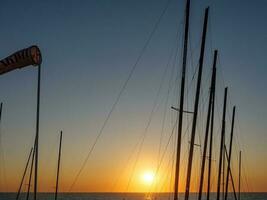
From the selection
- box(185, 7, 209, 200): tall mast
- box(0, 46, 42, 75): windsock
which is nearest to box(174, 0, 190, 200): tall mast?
box(185, 7, 209, 200): tall mast

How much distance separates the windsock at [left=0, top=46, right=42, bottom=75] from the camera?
2044cm

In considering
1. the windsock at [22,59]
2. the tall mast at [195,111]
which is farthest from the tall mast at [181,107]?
the windsock at [22,59]

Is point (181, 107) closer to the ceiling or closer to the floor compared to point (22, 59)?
closer to the floor

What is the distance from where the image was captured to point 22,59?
68.0ft

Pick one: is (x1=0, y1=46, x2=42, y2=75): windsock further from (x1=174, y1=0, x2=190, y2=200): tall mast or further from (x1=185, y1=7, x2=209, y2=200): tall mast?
(x1=185, y1=7, x2=209, y2=200): tall mast

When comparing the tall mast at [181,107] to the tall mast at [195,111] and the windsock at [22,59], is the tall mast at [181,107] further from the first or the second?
the windsock at [22,59]

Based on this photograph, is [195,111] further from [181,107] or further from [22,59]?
[22,59]

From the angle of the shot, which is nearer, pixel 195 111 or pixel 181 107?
pixel 181 107

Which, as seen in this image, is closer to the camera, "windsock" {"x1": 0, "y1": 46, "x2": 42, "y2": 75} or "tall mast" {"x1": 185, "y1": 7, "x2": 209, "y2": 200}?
"windsock" {"x1": 0, "y1": 46, "x2": 42, "y2": 75}

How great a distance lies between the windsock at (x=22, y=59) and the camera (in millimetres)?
20438

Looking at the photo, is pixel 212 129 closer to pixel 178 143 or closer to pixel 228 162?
pixel 228 162

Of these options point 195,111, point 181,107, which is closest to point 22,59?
point 181,107

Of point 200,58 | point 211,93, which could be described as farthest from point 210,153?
point 200,58

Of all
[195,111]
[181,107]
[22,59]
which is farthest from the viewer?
[195,111]
